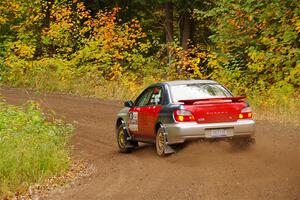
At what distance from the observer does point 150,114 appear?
13.1m

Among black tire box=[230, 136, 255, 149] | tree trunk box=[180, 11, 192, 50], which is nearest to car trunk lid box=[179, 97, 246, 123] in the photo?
black tire box=[230, 136, 255, 149]

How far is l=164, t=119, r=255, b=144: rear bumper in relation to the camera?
1175 centimetres

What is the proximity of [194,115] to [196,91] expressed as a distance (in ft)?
3.27

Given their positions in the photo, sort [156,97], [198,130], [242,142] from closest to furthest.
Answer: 1. [198,130]
2. [242,142]
3. [156,97]

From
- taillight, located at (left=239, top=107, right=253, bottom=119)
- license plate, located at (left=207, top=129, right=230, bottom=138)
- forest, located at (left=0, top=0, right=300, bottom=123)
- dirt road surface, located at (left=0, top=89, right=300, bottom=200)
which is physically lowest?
dirt road surface, located at (left=0, top=89, right=300, bottom=200)

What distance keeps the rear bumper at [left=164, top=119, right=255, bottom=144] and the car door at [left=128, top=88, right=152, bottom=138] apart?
178 centimetres

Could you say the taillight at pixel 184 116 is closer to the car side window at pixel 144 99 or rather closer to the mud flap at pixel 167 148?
the mud flap at pixel 167 148

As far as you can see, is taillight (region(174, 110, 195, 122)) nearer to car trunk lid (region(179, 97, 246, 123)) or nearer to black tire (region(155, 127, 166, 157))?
car trunk lid (region(179, 97, 246, 123))

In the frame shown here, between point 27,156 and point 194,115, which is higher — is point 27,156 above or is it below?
below

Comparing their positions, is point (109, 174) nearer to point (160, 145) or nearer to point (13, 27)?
point (160, 145)

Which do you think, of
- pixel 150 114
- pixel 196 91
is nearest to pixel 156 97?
pixel 150 114

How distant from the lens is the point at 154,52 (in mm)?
35938

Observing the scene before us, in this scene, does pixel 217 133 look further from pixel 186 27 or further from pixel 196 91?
pixel 186 27

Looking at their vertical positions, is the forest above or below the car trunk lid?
above
